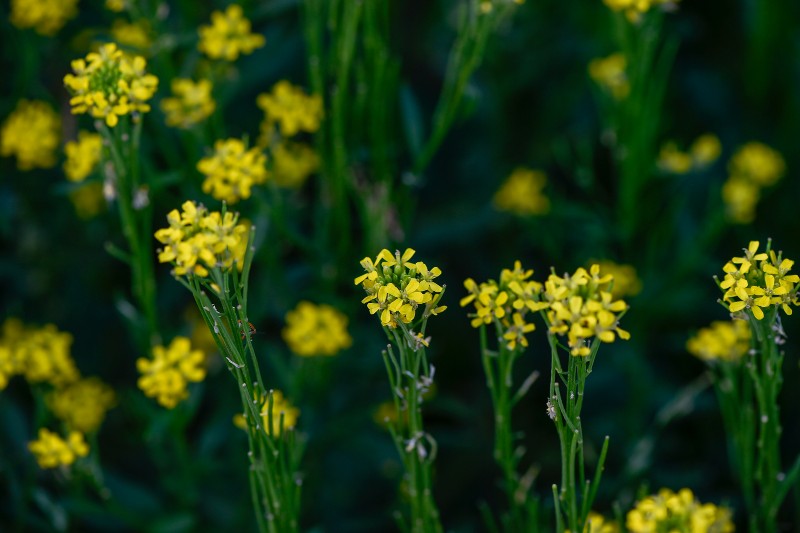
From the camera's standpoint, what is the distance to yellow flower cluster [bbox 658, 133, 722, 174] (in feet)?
9.59

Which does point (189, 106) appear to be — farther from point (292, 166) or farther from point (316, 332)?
point (316, 332)

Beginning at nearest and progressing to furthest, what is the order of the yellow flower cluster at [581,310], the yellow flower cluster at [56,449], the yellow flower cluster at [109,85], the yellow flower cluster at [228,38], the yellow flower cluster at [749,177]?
the yellow flower cluster at [581,310]
the yellow flower cluster at [109,85]
the yellow flower cluster at [56,449]
the yellow flower cluster at [228,38]
the yellow flower cluster at [749,177]

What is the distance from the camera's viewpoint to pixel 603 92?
287 cm

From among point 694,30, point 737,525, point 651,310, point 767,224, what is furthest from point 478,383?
point 694,30

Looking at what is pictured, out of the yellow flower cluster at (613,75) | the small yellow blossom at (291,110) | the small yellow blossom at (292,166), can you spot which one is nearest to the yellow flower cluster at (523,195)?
the yellow flower cluster at (613,75)

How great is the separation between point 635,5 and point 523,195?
878mm

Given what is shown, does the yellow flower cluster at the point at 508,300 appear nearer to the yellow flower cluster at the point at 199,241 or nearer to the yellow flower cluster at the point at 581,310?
the yellow flower cluster at the point at 581,310

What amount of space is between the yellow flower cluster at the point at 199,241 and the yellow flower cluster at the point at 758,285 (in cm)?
87

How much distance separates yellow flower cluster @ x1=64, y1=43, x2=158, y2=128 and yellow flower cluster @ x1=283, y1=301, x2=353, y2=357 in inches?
28.6

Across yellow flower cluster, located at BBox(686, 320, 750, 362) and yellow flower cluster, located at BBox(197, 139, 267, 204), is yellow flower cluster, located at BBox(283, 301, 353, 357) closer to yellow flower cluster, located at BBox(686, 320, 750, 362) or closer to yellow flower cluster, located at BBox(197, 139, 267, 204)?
yellow flower cluster, located at BBox(197, 139, 267, 204)

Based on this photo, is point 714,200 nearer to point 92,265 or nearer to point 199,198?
point 199,198

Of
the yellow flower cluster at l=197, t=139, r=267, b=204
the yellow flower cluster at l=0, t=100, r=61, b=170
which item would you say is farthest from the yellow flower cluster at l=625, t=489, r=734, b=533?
the yellow flower cluster at l=0, t=100, r=61, b=170

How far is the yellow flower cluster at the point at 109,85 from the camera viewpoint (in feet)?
6.12

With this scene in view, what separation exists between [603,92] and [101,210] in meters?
1.68
